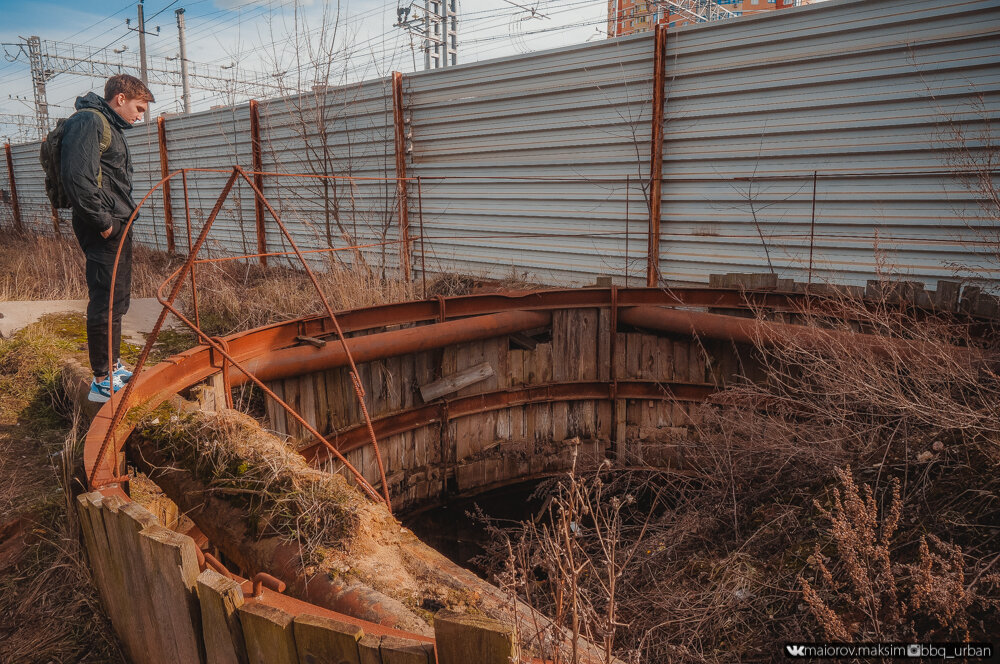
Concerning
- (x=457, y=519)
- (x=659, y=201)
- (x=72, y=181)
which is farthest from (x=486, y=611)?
(x=659, y=201)

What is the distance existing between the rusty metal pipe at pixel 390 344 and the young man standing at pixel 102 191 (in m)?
0.77

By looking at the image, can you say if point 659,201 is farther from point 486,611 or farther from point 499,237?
point 486,611

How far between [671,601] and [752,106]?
477 centimetres

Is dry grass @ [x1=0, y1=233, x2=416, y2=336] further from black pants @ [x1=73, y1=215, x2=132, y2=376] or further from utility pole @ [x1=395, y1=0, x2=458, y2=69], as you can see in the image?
utility pole @ [x1=395, y1=0, x2=458, y2=69]

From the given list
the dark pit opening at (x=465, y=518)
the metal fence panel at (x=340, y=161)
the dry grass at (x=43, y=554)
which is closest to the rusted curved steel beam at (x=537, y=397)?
the dark pit opening at (x=465, y=518)

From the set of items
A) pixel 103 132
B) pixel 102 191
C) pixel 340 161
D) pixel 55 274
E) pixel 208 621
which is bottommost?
pixel 208 621

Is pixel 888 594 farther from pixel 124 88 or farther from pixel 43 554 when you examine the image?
pixel 124 88

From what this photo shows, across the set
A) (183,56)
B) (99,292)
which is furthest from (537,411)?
(183,56)

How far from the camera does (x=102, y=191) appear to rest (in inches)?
150

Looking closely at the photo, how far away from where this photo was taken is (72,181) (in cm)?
364

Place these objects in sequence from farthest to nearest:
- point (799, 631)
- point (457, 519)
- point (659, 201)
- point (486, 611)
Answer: point (659, 201), point (457, 519), point (799, 631), point (486, 611)

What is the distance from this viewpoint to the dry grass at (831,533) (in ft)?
7.85

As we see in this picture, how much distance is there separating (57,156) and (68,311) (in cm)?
310

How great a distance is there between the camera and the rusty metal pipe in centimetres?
426
